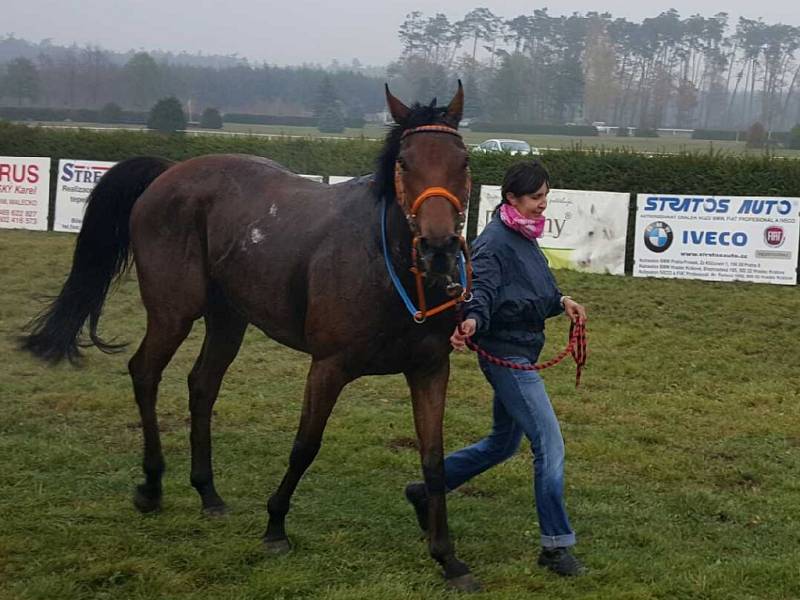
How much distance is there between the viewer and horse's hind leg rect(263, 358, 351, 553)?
455cm

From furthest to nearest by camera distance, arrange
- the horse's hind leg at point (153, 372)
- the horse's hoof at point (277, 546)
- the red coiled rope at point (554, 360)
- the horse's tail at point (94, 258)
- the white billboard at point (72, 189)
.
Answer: the white billboard at point (72, 189) → the horse's tail at point (94, 258) → the horse's hind leg at point (153, 372) → the horse's hoof at point (277, 546) → the red coiled rope at point (554, 360)

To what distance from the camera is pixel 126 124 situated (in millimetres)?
44312

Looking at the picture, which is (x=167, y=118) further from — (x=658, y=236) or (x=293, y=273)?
(x=293, y=273)

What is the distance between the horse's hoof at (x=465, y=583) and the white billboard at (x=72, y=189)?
50.0 feet

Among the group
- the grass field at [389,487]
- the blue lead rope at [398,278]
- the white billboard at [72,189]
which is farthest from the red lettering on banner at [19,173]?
the blue lead rope at [398,278]

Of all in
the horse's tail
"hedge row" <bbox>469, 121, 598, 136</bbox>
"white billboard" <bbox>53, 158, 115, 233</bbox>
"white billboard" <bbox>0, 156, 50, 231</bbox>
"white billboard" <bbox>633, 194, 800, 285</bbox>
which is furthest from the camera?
"hedge row" <bbox>469, 121, 598, 136</bbox>

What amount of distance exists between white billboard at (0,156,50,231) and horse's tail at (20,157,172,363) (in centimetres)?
1294

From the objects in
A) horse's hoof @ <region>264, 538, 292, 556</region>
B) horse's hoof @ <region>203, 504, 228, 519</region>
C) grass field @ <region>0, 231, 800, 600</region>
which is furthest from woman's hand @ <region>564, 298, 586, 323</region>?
horse's hoof @ <region>203, 504, 228, 519</region>

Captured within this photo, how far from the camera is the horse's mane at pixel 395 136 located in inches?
169

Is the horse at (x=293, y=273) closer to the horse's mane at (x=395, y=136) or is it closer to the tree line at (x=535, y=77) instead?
the horse's mane at (x=395, y=136)

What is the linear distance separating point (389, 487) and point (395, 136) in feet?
7.80

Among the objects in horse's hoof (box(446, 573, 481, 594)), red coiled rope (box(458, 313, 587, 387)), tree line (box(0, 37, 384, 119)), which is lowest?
horse's hoof (box(446, 573, 481, 594))

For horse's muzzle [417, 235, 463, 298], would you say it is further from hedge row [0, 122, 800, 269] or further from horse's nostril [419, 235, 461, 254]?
hedge row [0, 122, 800, 269]

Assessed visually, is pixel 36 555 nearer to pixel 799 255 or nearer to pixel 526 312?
pixel 526 312
